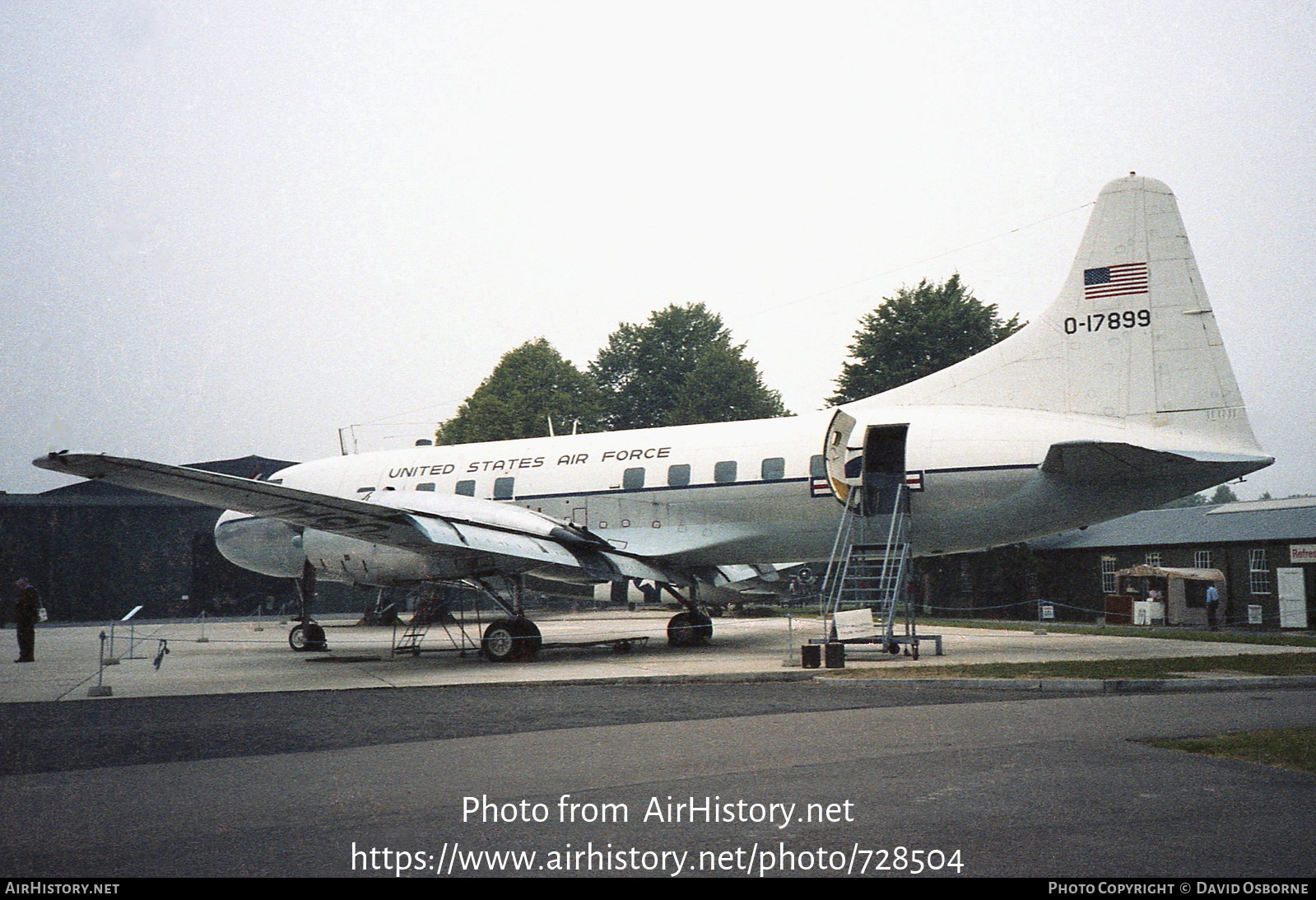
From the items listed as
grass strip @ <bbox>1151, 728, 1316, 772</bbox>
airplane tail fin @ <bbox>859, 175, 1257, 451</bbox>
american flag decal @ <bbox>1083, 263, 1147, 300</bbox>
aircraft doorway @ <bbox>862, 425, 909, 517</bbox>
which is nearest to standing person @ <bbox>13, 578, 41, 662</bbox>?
aircraft doorway @ <bbox>862, 425, 909, 517</bbox>

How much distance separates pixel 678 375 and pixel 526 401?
10215 mm

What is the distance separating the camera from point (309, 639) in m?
22.7

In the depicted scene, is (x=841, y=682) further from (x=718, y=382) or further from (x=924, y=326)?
(x=718, y=382)

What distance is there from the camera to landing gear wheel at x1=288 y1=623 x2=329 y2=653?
2262 cm

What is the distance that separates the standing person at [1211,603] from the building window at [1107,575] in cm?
751

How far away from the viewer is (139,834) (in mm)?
5902

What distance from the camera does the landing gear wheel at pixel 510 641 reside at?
18.5 m

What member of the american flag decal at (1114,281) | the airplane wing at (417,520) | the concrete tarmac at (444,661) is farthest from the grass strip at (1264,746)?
the airplane wing at (417,520)

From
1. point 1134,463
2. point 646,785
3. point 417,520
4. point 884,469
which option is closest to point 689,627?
point 884,469

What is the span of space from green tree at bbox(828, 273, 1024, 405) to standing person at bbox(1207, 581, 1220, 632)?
14.2 metres

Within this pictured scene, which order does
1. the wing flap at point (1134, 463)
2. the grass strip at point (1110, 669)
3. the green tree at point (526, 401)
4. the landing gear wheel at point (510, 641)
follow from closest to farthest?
1. the grass strip at point (1110, 669)
2. the wing flap at point (1134, 463)
3. the landing gear wheel at point (510, 641)
4. the green tree at point (526, 401)

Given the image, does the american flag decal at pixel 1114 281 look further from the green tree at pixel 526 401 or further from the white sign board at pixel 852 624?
the green tree at pixel 526 401

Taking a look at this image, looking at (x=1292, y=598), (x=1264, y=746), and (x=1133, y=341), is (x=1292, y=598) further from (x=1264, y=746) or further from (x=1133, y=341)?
(x=1264, y=746)
